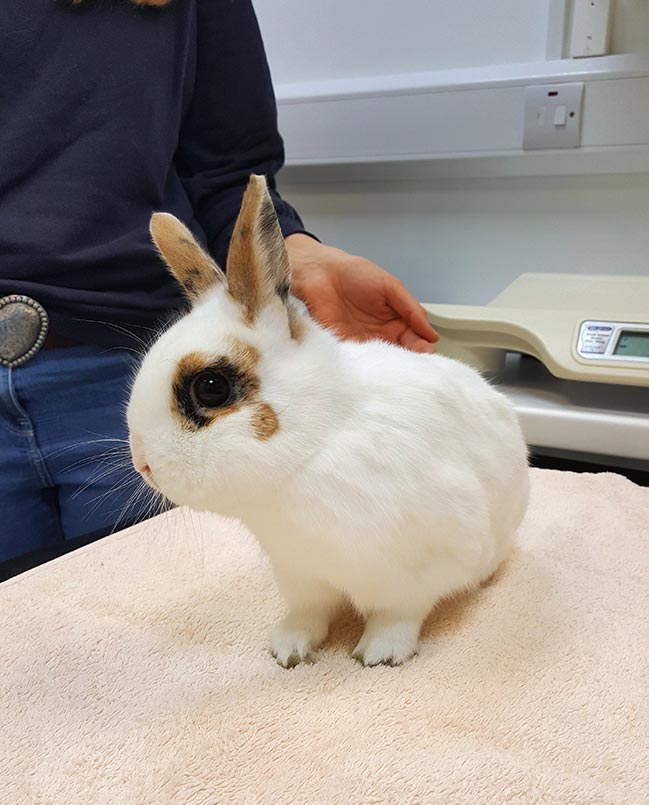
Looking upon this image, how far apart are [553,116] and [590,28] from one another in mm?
165

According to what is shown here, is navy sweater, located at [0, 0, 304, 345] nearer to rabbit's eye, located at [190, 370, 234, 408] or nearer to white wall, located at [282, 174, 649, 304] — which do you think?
rabbit's eye, located at [190, 370, 234, 408]

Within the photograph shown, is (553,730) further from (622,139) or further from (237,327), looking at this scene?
(622,139)

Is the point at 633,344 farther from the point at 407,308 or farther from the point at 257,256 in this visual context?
the point at 257,256

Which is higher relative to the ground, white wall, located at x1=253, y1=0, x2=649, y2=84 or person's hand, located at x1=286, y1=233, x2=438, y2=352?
white wall, located at x1=253, y1=0, x2=649, y2=84

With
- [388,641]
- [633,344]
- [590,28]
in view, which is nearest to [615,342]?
[633,344]

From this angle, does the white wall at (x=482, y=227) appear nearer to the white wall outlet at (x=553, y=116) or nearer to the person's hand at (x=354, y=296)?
the white wall outlet at (x=553, y=116)

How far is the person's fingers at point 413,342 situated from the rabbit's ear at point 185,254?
0.43 metres

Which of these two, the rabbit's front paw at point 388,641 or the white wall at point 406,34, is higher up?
the white wall at point 406,34

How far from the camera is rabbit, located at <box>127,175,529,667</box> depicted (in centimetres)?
56

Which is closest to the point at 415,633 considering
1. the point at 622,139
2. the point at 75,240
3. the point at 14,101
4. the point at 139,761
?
the point at 139,761

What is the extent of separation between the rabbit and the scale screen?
39 centimetres

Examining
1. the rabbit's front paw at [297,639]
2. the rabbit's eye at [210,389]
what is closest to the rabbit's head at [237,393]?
the rabbit's eye at [210,389]

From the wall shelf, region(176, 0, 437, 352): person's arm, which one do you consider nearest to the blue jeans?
region(176, 0, 437, 352): person's arm

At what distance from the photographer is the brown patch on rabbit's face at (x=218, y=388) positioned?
555mm
